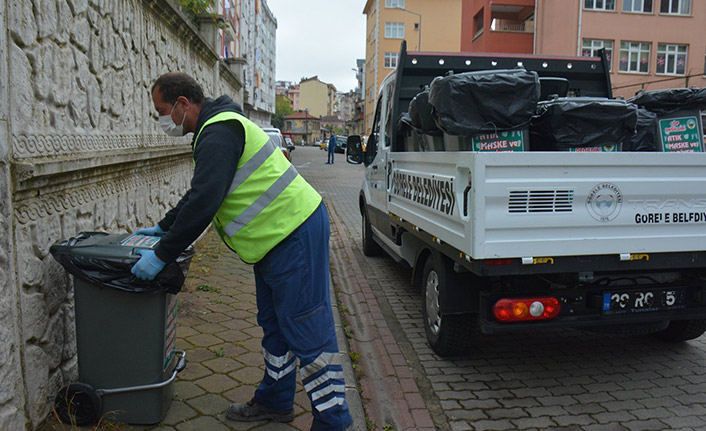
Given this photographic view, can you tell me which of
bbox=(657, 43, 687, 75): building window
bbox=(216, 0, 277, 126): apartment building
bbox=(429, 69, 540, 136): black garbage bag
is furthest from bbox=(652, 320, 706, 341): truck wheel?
bbox=(657, 43, 687, 75): building window

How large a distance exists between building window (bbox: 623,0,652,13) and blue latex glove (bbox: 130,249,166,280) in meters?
35.0

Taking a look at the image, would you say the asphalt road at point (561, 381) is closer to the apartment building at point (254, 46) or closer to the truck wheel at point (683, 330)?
the truck wheel at point (683, 330)

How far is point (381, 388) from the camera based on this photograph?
13.0ft

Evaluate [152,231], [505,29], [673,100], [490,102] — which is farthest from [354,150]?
[505,29]

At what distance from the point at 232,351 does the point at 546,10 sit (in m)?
30.9

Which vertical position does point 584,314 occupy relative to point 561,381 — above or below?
above

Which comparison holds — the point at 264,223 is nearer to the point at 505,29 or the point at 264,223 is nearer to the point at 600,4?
the point at 600,4

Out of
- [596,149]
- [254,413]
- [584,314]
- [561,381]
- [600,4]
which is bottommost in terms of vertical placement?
[561,381]

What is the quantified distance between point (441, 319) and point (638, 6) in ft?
111

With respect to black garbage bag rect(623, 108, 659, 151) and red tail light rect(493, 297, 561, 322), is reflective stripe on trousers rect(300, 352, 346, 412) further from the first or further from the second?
black garbage bag rect(623, 108, 659, 151)

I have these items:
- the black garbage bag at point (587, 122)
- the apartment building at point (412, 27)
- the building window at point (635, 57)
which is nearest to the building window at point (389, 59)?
the apartment building at point (412, 27)

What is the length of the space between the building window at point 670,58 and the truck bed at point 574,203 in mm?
33262

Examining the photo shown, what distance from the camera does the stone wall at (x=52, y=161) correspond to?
2604mm

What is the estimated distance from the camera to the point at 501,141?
374cm
